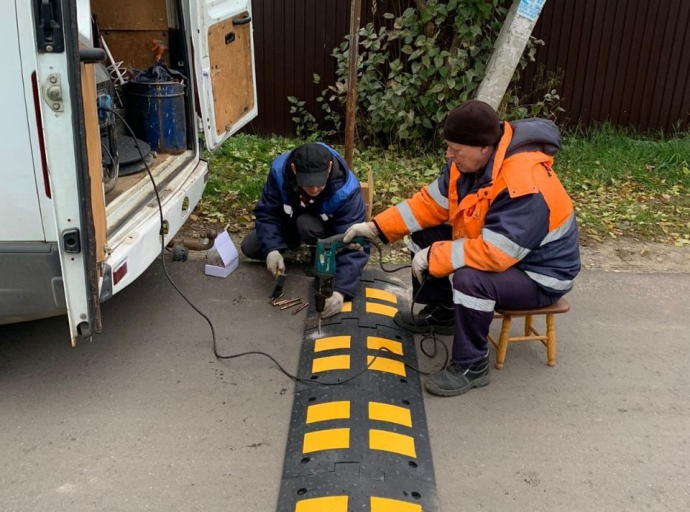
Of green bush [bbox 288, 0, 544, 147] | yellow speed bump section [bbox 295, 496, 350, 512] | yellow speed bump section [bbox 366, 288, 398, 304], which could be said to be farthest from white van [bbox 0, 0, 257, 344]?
green bush [bbox 288, 0, 544, 147]

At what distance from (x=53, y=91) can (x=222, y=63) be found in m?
2.01

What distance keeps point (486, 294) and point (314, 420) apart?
39.5 inches

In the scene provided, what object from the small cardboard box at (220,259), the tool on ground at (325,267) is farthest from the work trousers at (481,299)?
the small cardboard box at (220,259)

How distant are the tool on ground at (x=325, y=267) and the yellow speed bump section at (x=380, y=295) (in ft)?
2.07

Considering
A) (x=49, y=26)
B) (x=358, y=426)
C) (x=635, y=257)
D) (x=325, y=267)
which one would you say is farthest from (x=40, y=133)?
(x=635, y=257)

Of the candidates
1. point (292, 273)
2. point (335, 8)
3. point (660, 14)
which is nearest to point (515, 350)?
point (292, 273)

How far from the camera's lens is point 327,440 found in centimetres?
286

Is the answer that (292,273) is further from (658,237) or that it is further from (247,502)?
(658,237)

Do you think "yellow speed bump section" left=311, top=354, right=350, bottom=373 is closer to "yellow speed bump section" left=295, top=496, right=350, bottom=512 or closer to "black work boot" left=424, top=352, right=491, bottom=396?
"black work boot" left=424, top=352, right=491, bottom=396

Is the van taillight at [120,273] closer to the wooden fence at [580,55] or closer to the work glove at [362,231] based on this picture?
the work glove at [362,231]

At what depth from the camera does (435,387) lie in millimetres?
Answer: 3299

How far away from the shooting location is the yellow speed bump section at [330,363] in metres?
3.42

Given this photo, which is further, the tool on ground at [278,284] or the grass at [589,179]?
the grass at [589,179]

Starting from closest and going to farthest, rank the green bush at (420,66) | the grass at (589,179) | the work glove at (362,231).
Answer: the work glove at (362,231) < the grass at (589,179) < the green bush at (420,66)
